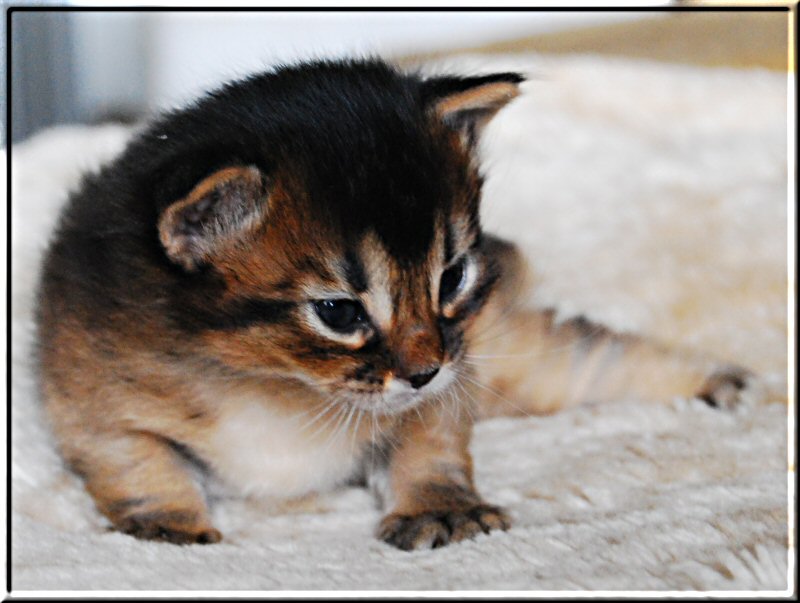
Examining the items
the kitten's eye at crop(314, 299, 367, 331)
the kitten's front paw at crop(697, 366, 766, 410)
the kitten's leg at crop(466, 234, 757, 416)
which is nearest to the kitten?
the kitten's eye at crop(314, 299, 367, 331)

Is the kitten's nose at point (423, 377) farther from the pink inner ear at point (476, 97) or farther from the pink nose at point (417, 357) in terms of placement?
the pink inner ear at point (476, 97)

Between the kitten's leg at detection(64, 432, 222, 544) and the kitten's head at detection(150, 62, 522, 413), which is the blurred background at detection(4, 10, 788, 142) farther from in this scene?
the kitten's leg at detection(64, 432, 222, 544)

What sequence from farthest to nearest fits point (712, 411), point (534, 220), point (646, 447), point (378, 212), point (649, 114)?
point (649, 114), point (534, 220), point (712, 411), point (646, 447), point (378, 212)

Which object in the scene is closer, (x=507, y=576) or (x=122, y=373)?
(x=507, y=576)

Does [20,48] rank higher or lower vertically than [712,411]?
higher

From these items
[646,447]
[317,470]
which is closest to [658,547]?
[646,447]

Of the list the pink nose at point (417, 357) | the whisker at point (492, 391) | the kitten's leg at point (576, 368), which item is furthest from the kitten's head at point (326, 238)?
the kitten's leg at point (576, 368)

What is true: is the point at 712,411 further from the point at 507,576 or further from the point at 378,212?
the point at 378,212
